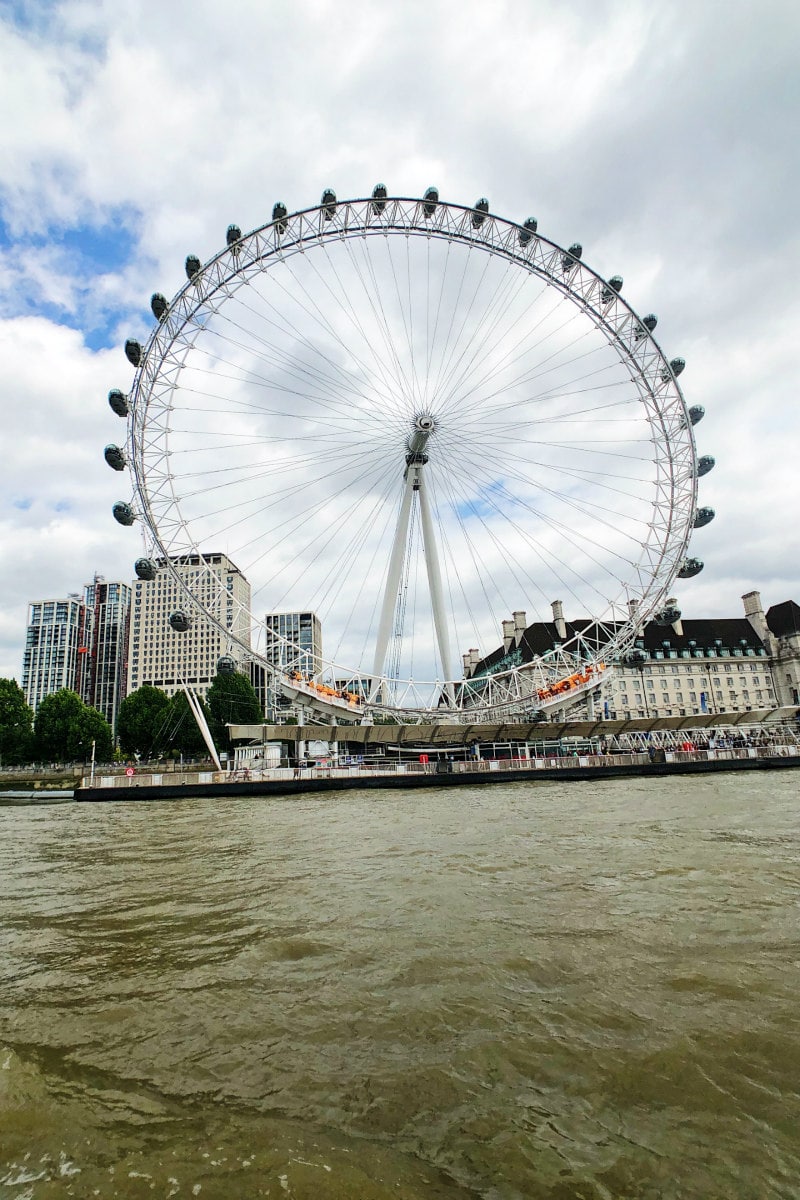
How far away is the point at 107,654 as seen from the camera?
185 meters

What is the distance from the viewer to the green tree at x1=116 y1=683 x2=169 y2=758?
85.0m

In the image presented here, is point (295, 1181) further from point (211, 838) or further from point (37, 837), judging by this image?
point (37, 837)

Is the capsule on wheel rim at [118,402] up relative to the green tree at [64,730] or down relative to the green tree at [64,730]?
up

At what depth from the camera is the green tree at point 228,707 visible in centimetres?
8425

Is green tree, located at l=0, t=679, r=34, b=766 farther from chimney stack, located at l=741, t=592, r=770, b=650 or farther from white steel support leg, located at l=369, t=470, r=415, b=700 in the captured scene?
chimney stack, located at l=741, t=592, r=770, b=650

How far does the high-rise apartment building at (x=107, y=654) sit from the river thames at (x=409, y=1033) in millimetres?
183480

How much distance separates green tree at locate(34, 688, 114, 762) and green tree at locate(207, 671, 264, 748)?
14.4 meters

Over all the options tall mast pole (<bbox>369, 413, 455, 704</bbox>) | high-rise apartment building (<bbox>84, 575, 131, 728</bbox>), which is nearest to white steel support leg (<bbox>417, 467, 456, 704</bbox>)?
tall mast pole (<bbox>369, 413, 455, 704</bbox>)

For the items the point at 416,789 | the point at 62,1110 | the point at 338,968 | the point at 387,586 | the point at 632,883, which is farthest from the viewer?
the point at 387,586

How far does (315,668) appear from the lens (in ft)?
194

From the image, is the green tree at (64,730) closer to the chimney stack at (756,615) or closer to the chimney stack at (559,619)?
the chimney stack at (559,619)

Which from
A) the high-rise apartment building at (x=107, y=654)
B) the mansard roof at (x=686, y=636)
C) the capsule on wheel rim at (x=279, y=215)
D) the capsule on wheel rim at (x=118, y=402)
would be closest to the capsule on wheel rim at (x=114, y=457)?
the capsule on wheel rim at (x=118, y=402)

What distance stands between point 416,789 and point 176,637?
14312cm

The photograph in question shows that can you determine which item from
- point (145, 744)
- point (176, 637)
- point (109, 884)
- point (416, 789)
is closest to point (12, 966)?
point (109, 884)
